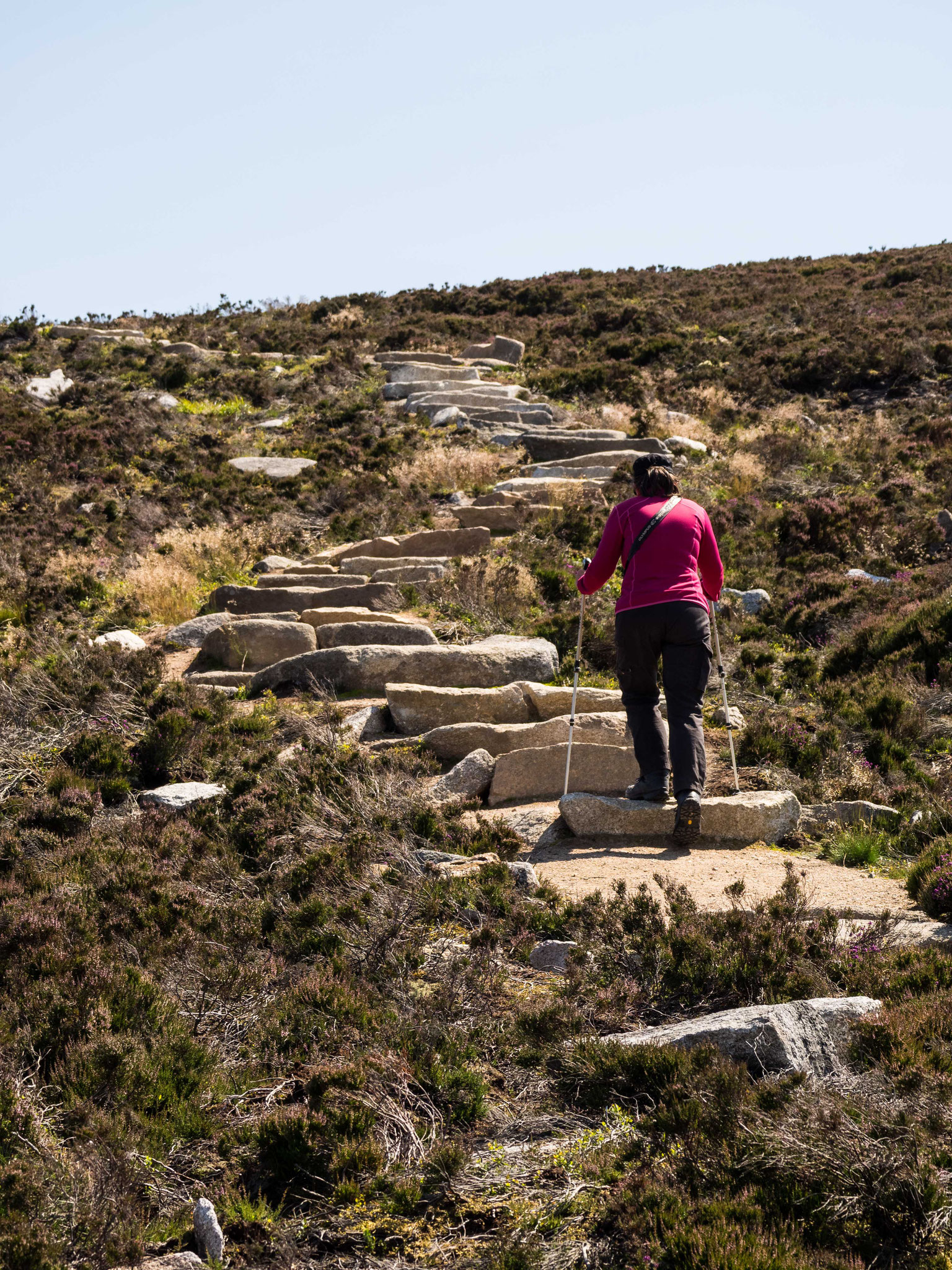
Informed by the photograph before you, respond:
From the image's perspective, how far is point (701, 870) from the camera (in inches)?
240

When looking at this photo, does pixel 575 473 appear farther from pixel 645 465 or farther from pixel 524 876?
pixel 524 876

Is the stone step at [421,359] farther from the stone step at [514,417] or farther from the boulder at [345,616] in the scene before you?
the boulder at [345,616]

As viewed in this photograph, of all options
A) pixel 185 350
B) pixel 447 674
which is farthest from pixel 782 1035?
pixel 185 350

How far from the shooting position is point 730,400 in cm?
2181

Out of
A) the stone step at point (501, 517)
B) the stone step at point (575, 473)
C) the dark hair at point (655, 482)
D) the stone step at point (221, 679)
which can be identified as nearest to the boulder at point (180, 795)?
the stone step at point (221, 679)

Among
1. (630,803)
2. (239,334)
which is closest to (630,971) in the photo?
(630,803)

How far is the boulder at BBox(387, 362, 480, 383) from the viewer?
79.4 ft

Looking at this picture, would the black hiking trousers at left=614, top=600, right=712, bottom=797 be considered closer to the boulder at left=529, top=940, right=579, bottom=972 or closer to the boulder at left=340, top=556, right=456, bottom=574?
the boulder at left=529, top=940, right=579, bottom=972

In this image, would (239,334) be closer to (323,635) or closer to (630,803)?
(323,635)

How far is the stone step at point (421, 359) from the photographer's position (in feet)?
85.6

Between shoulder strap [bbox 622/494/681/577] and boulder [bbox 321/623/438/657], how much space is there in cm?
337

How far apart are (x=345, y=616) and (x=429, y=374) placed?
583 inches

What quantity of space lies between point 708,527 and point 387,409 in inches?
609

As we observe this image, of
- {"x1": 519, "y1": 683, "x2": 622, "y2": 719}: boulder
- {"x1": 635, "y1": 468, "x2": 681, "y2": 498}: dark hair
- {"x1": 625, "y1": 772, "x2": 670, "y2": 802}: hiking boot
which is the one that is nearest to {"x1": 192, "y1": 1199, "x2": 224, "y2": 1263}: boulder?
{"x1": 625, "y1": 772, "x2": 670, "y2": 802}: hiking boot
